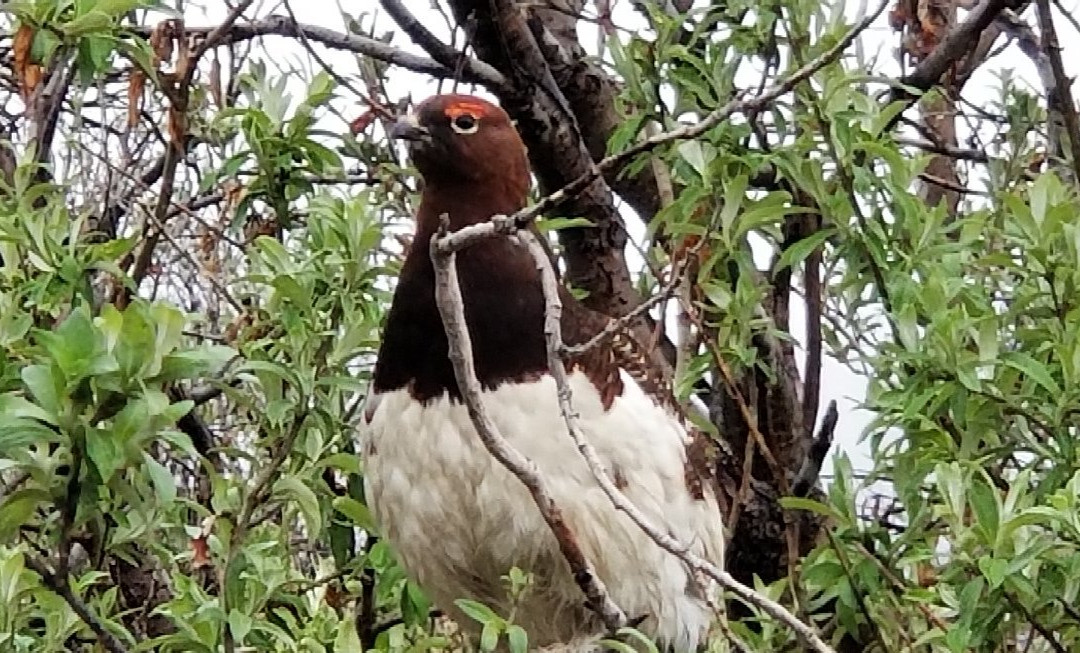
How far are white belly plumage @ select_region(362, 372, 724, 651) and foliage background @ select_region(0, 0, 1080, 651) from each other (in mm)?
70

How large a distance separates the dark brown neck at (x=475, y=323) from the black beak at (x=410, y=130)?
160 mm

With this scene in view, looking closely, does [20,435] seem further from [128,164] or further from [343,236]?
[128,164]

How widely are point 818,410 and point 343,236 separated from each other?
1137 millimetres

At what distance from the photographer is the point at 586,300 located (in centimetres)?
346

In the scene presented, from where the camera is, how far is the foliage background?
6.33 ft

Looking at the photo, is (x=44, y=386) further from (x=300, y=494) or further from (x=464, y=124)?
(x=464, y=124)

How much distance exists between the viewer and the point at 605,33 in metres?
3.41

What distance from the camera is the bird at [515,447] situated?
2.40 m

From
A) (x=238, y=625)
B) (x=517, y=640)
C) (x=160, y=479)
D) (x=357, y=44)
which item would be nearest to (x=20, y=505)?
(x=160, y=479)

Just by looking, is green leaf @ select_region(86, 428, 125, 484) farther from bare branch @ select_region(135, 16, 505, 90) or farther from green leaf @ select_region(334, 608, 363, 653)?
bare branch @ select_region(135, 16, 505, 90)

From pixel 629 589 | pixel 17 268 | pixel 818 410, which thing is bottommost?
pixel 629 589

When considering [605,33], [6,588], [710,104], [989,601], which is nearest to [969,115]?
[605,33]

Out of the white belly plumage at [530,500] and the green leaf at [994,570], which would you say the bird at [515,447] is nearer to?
the white belly plumage at [530,500]

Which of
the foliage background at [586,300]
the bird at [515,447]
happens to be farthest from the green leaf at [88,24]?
the bird at [515,447]
